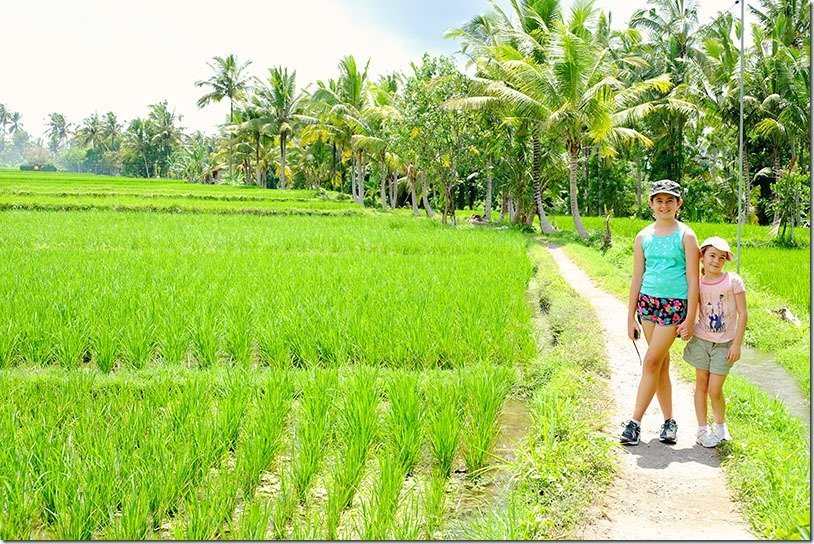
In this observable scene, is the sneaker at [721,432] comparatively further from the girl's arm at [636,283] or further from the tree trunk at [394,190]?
the tree trunk at [394,190]

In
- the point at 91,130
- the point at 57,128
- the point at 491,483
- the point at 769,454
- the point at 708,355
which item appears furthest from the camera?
the point at 57,128

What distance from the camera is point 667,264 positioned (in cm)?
301

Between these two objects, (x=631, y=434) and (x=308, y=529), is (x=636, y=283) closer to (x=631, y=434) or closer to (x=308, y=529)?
(x=631, y=434)

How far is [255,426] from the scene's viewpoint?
→ 10.2 feet

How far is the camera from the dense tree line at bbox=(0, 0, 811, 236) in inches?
563

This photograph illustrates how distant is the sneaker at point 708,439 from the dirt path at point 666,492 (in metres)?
0.03

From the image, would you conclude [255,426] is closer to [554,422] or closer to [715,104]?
[554,422]

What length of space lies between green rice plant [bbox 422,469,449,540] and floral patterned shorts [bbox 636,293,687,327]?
128 centimetres

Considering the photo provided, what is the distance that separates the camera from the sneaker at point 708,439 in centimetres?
312

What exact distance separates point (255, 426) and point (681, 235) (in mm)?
2187

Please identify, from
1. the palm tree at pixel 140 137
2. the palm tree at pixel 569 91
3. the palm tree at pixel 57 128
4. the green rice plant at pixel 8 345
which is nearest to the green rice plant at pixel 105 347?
the green rice plant at pixel 8 345

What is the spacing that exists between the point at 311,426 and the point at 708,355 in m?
1.91

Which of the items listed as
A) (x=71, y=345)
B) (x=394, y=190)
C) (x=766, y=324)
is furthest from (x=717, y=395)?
(x=394, y=190)

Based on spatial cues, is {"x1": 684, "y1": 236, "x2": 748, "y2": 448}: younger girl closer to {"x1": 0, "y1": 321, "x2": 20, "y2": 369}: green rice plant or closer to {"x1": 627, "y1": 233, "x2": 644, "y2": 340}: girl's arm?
{"x1": 627, "y1": 233, "x2": 644, "y2": 340}: girl's arm
